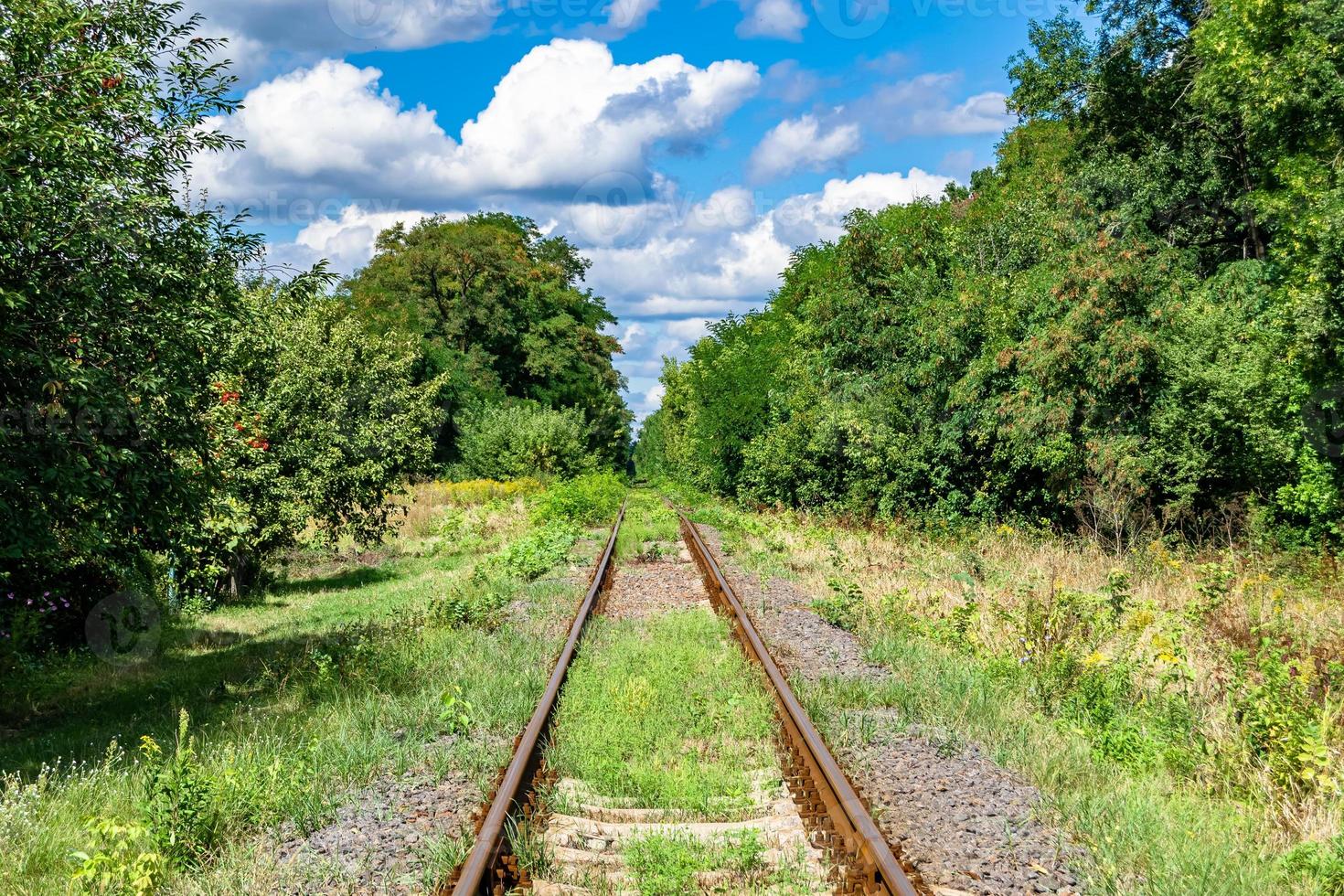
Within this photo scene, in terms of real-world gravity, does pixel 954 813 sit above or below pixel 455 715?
below

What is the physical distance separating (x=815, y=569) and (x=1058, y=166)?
62.4ft

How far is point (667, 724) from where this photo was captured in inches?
277

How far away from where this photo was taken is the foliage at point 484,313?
184 ft

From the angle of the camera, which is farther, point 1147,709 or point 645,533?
point 645,533

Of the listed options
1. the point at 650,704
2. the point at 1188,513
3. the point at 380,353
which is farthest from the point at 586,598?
the point at 1188,513

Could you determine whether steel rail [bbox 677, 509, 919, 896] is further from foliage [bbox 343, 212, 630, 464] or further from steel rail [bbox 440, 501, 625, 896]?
foliage [bbox 343, 212, 630, 464]

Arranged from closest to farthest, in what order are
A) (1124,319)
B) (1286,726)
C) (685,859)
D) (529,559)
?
(685,859), (1286,726), (529,559), (1124,319)

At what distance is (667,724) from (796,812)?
5.56ft

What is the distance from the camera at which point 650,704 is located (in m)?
7.45

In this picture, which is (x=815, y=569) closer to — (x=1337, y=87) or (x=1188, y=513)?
(x=1188, y=513)

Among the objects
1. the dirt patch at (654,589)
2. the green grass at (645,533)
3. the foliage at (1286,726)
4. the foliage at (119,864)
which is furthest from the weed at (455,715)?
the green grass at (645,533)

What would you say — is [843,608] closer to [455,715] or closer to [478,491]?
[455,715]

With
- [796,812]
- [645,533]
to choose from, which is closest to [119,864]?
[796,812]

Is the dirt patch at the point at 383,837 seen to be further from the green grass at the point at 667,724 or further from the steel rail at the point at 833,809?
the steel rail at the point at 833,809
